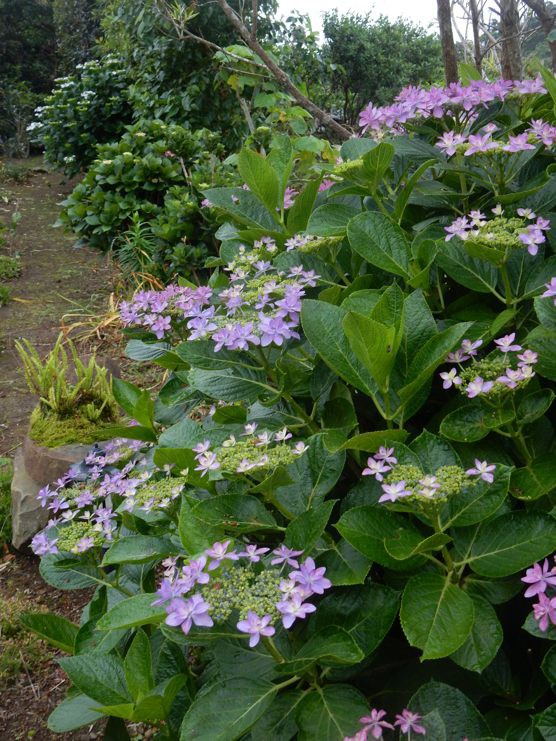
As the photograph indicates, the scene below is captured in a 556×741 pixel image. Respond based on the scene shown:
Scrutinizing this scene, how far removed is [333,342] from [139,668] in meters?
0.56

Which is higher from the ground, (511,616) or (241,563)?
(241,563)

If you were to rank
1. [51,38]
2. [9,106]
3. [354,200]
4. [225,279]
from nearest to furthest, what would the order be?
[354,200] → [225,279] → [9,106] → [51,38]

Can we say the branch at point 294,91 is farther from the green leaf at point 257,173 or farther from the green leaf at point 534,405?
the green leaf at point 534,405

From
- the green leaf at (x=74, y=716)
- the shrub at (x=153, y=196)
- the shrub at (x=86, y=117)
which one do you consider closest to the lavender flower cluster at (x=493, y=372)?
the green leaf at (x=74, y=716)

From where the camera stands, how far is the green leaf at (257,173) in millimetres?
1367

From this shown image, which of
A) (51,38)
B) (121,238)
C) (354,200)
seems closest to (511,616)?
(354,200)

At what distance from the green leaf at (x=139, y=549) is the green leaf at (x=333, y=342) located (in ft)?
1.28

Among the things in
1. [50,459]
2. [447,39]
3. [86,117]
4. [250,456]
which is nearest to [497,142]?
[250,456]

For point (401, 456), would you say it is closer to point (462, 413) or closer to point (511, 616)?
point (462, 413)

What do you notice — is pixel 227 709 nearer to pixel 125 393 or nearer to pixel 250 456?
pixel 250 456

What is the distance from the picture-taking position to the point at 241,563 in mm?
980

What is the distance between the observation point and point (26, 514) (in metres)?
3.06

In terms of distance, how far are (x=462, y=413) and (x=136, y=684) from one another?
0.62m

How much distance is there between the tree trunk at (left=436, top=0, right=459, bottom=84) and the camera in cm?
233
